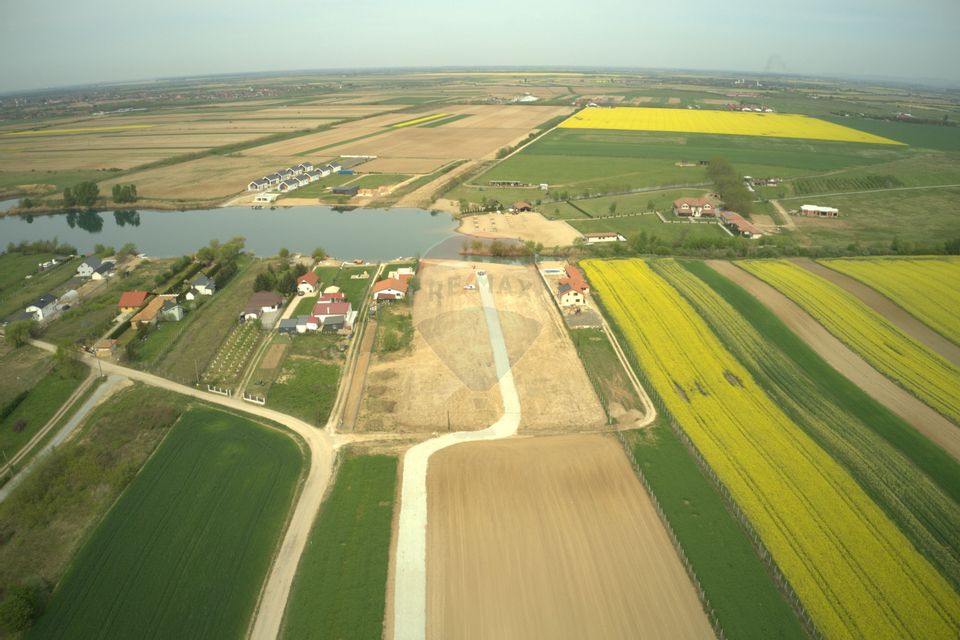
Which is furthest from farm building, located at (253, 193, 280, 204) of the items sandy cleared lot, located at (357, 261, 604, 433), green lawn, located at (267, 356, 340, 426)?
green lawn, located at (267, 356, 340, 426)

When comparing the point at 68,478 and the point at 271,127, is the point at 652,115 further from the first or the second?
the point at 68,478

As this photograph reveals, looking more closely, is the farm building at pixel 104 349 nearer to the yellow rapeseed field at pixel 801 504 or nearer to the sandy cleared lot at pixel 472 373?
the sandy cleared lot at pixel 472 373

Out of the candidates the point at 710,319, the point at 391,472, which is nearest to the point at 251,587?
the point at 391,472

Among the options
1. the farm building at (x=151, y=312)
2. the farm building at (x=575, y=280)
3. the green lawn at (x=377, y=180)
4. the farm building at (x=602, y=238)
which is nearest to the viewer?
the farm building at (x=151, y=312)

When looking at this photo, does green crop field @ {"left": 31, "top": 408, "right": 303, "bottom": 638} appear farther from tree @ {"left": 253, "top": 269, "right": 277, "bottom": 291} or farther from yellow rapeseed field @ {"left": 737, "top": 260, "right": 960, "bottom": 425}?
yellow rapeseed field @ {"left": 737, "top": 260, "right": 960, "bottom": 425}

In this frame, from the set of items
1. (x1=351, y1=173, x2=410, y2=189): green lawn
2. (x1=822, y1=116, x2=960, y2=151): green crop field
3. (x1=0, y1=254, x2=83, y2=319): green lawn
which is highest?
(x1=822, y1=116, x2=960, y2=151): green crop field

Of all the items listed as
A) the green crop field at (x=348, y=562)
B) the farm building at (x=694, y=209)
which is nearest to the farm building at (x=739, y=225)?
the farm building at (x=694, y=209)

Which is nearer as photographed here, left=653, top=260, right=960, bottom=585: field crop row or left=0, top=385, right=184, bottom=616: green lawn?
left=0, top=385, right=184, bottom=616: green lawn
